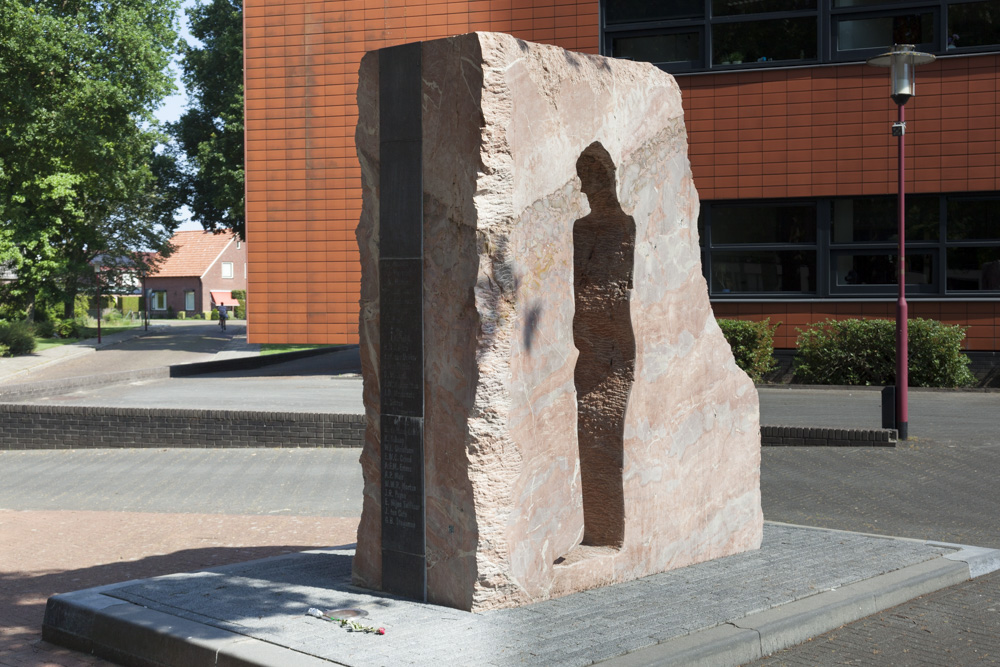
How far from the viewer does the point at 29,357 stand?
36.6 m

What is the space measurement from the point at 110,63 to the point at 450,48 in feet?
128

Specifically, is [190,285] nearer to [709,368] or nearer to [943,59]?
[943,59]

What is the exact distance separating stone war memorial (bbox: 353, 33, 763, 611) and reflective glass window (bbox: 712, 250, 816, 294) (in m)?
15.7

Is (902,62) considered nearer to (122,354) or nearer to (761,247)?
(761,247)

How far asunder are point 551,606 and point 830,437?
8.56m

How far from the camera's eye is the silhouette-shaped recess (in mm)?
7008

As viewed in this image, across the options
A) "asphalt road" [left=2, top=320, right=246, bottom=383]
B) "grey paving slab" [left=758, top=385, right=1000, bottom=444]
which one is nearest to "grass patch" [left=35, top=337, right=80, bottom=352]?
"asphalt road" [left=2, top=320, right=246, bottom=383]

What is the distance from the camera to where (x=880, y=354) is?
67.4 ft

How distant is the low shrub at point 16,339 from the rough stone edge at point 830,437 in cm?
3006

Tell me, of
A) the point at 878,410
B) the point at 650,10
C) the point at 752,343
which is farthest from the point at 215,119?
the point at 878,410

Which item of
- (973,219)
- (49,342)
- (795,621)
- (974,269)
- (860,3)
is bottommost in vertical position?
(795,621)

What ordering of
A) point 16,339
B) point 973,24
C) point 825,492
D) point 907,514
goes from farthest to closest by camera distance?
point 16,339 → point 973,24 → point 825,492 → point 907,514

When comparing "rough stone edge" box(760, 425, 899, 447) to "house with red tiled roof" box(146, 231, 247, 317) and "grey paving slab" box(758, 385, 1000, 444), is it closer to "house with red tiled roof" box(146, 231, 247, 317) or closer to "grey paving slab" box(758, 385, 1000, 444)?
"grey paving slab" box(758, 385, 1000, 444)

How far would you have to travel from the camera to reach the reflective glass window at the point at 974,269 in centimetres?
2133
